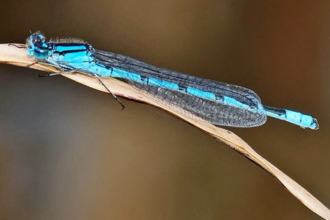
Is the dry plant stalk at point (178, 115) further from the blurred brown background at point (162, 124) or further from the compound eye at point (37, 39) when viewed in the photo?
the blurred brown background at point (162, 124)

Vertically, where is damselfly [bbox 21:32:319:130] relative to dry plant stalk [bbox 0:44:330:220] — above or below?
above

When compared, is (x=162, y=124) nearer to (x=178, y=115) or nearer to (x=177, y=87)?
(x=177, y=87)

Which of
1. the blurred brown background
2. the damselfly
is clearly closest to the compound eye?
the damselfly

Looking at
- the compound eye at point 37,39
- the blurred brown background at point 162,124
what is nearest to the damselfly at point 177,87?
the compound eye at point 37,39

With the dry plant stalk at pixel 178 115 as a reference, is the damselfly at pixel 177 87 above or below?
above

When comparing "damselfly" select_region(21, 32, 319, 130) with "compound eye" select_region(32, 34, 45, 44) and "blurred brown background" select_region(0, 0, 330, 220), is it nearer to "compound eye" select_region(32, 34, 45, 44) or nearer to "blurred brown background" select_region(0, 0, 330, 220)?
"compound eye" select_region(32, 34, 45, 44)

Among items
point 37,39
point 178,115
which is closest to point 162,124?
point 178,115

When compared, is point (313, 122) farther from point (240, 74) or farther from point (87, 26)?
point (87, 26)

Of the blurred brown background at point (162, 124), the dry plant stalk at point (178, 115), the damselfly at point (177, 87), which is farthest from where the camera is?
the blurred brown background at point (162, 124)
